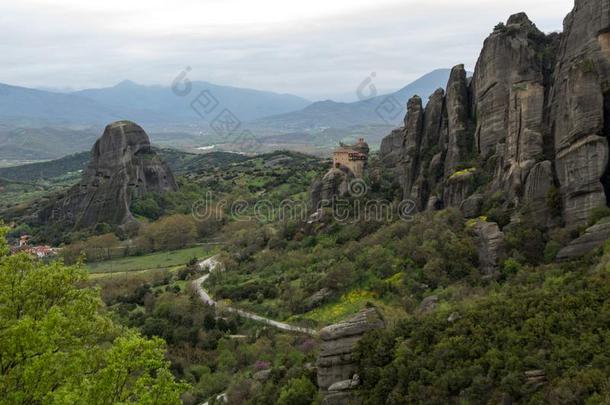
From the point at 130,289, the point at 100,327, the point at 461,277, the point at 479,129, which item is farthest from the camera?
the point at 130,289

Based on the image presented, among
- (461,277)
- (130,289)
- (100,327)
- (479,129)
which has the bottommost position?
(130,289)

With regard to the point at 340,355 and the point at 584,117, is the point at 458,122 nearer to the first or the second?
the point at 584,117

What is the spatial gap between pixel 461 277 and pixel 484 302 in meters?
13.5

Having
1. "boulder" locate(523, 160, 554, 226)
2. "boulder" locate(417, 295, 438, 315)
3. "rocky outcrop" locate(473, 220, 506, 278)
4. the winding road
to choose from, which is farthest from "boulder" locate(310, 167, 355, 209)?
"boulder" locate(417, 295, 438, 315)

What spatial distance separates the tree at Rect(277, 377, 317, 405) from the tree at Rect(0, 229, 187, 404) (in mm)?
8197

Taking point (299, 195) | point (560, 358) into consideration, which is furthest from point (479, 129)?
point (299, 195)

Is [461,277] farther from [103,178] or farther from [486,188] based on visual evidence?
[103,178]

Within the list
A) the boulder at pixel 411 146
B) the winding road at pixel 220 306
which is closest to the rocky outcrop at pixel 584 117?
the winding road at pixel 220 306

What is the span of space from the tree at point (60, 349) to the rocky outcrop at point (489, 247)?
2427 cm

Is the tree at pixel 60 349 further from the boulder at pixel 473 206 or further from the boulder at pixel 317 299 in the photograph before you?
the boulder at pixel 473 206

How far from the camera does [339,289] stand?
49.9 m

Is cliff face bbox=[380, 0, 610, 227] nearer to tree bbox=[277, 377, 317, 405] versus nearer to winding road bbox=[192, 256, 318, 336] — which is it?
winding road bbox=[192, 256, 318, 336]

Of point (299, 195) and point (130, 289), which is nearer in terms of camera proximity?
point (130, 289)

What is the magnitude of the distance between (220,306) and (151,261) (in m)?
33.6
